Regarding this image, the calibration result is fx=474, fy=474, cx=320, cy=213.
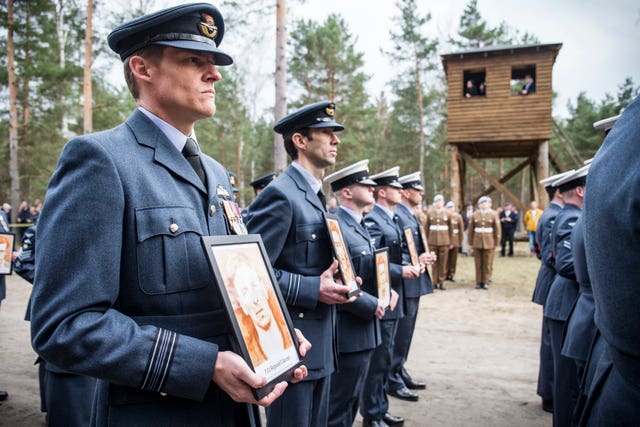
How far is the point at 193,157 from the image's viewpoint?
183 cm

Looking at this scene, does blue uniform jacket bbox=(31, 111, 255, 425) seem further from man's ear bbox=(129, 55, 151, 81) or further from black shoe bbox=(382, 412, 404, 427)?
black shoe bbox=(382, 412, 404, 427)

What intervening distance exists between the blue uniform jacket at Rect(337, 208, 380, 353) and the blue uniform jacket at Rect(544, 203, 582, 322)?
66.4 inches

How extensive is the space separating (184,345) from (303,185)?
1893 mm

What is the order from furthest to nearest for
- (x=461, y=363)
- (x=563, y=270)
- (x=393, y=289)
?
(x=461, y=363) < (x=393, y=289) < (x=563, y=270)

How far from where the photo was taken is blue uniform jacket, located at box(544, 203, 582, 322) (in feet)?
13.5

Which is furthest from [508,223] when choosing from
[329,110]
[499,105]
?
[329,110]

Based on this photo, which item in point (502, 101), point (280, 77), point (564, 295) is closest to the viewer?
point (564, 295)

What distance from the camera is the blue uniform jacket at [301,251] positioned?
2867mm

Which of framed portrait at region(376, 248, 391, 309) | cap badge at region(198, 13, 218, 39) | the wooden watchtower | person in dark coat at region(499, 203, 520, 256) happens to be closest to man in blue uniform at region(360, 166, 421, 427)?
framed portrait at region(376, 248, 391, 309)

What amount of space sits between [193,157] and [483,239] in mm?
12134

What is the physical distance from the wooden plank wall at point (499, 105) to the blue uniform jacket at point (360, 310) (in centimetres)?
1723

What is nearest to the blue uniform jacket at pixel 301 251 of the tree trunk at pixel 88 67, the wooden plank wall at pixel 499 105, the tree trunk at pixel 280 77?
the tree trunk at pixel 280 77

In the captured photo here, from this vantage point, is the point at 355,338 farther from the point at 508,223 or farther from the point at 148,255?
the point at 508,223

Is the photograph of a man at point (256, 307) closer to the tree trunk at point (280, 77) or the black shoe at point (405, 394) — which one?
the black shoe at point (405, 394)
